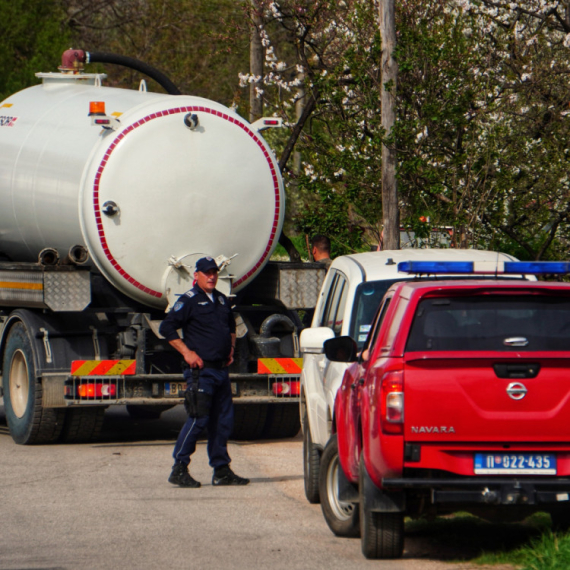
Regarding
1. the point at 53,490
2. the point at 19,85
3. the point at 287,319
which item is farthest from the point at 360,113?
the point at 19,85

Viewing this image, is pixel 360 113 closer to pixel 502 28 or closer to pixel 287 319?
pixel 502 28

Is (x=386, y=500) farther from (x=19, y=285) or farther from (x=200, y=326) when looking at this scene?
(x=19, y=285)

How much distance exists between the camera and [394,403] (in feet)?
22.3

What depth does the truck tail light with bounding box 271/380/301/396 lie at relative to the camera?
502 inches

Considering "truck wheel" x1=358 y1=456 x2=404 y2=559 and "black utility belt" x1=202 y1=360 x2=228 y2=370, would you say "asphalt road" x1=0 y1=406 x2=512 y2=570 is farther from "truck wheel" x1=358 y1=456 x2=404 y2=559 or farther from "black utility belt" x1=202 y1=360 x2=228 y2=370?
"black utility belt" x1=202 y1=360 x2=228 y2=370

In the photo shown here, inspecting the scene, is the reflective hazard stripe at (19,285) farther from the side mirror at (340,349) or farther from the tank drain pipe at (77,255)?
the side mirror at (340,349)

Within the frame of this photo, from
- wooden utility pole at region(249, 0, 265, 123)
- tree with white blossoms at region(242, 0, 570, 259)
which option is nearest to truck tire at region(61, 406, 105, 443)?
tree with white blossoms at region(242, 0, 570, 259)

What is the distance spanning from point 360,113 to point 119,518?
1042 cm

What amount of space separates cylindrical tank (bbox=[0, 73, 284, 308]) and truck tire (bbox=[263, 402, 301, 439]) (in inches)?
55.7

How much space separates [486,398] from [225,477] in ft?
12.9

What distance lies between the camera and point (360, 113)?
18.3 meters

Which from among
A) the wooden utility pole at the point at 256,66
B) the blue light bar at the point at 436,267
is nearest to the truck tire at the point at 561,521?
the blue light bar at the point at 436,267

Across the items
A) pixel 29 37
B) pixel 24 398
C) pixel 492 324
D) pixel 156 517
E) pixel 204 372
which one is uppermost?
pixel 29 37

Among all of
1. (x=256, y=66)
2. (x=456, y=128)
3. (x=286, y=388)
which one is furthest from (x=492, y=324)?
(x=256, y=66)
